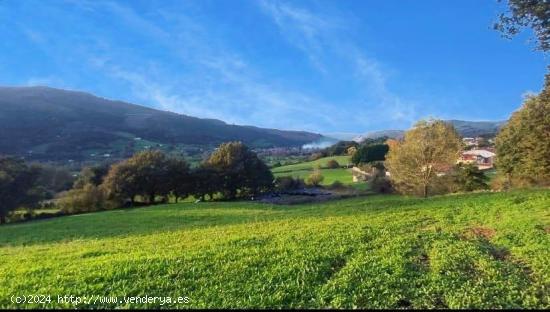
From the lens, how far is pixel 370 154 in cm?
11550

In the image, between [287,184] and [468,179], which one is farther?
[287,184]

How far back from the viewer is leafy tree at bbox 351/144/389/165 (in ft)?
375

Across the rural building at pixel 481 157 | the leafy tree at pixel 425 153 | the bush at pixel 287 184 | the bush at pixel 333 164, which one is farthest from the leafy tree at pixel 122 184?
the rural building at pixel 481 157

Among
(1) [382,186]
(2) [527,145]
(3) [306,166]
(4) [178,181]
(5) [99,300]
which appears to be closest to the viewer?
(5) [99,300]

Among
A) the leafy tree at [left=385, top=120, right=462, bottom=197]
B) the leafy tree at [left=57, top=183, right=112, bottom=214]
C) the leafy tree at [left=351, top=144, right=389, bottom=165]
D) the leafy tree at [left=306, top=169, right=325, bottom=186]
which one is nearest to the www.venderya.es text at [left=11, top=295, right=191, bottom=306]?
the leafy tree at [left=385, top=120, right=462, bottom=197]

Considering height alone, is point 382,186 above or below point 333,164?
below

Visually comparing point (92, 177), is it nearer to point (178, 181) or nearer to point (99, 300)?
point (178, 181)

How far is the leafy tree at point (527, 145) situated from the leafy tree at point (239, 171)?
4020cm

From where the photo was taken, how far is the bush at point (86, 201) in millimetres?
71500

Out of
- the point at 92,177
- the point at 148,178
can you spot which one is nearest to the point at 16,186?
the point at 92,177

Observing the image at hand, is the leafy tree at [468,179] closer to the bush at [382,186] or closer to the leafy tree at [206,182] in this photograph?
the bush at [382,186]

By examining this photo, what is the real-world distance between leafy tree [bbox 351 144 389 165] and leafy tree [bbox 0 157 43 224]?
246ft

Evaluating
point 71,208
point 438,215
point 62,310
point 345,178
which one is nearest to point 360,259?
point 62,310

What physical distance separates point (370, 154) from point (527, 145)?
210 ft
